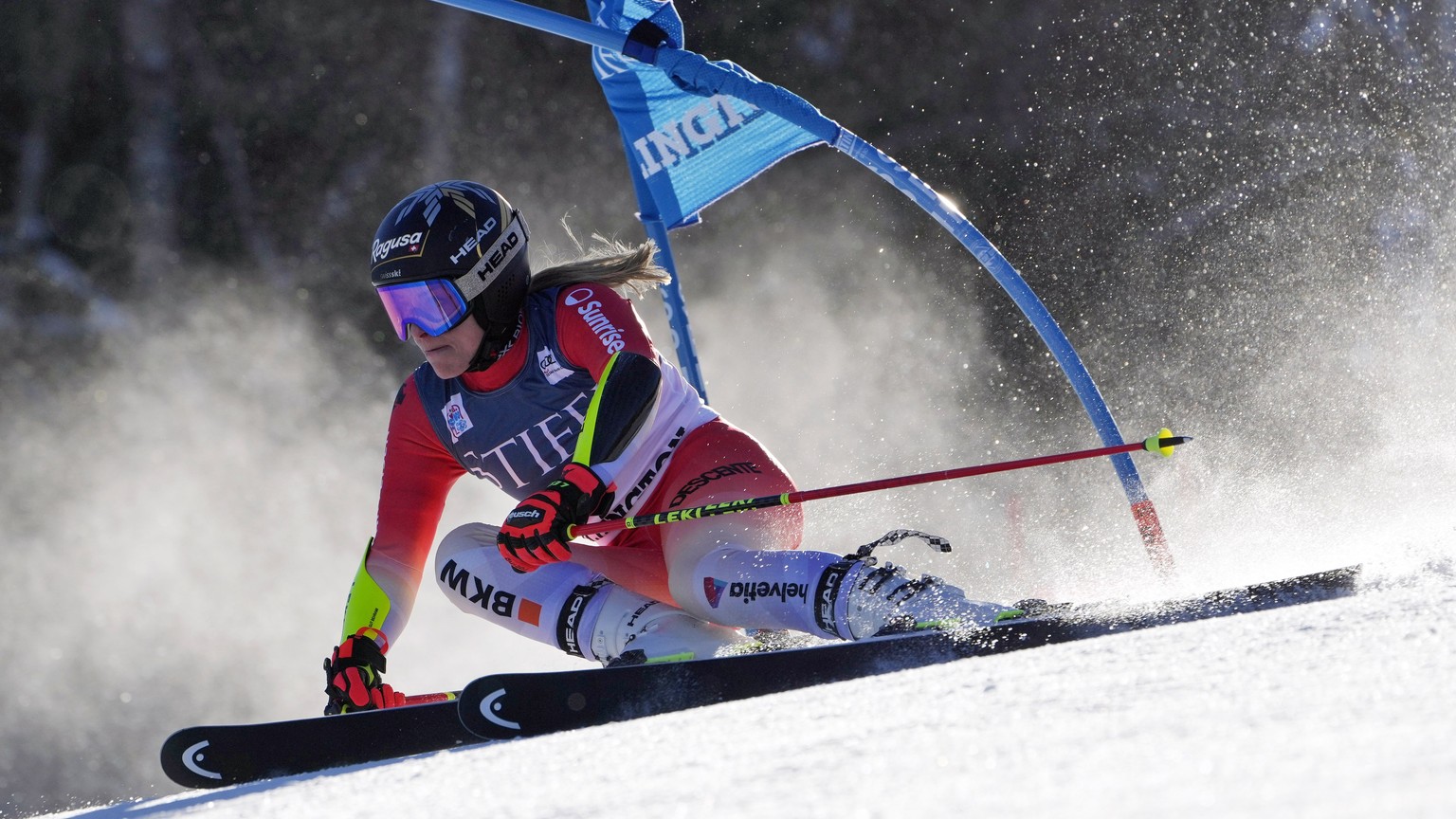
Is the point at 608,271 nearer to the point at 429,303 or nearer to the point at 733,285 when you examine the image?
the point at 429,303

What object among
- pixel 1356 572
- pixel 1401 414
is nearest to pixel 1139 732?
pixel 1356 572

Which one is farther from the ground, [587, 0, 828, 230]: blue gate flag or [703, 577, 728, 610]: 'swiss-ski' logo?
[587, 0, 828, 230]: blue gate flag

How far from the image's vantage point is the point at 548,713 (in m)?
2.12

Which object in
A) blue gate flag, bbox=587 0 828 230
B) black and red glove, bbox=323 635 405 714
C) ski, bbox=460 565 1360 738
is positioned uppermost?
blue gate flag, bbox=587 0 828 230

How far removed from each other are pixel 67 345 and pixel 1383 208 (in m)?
7.06

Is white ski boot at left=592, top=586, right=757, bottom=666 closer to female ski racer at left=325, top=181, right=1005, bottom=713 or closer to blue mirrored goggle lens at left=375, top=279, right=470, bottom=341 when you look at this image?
female ski racer at left=325, top=181, right=1005, bottom=713

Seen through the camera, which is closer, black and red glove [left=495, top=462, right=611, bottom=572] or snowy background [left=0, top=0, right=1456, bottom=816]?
black and red glove [left=495, top=462, right=611, bottom=572]

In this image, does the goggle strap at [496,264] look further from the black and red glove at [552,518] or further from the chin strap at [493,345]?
the black and red glove at [552,518]

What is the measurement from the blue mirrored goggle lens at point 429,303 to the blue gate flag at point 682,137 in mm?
1179

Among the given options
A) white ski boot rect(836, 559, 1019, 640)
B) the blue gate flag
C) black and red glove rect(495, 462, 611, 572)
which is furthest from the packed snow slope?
the blue gate flag

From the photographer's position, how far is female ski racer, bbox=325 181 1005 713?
7.95ft

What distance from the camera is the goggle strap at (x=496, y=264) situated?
257 cm

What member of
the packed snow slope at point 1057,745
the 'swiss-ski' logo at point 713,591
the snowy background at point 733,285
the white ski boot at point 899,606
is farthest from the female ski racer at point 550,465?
the snowy background at point 733,285

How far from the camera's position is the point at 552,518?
90.9 inches
